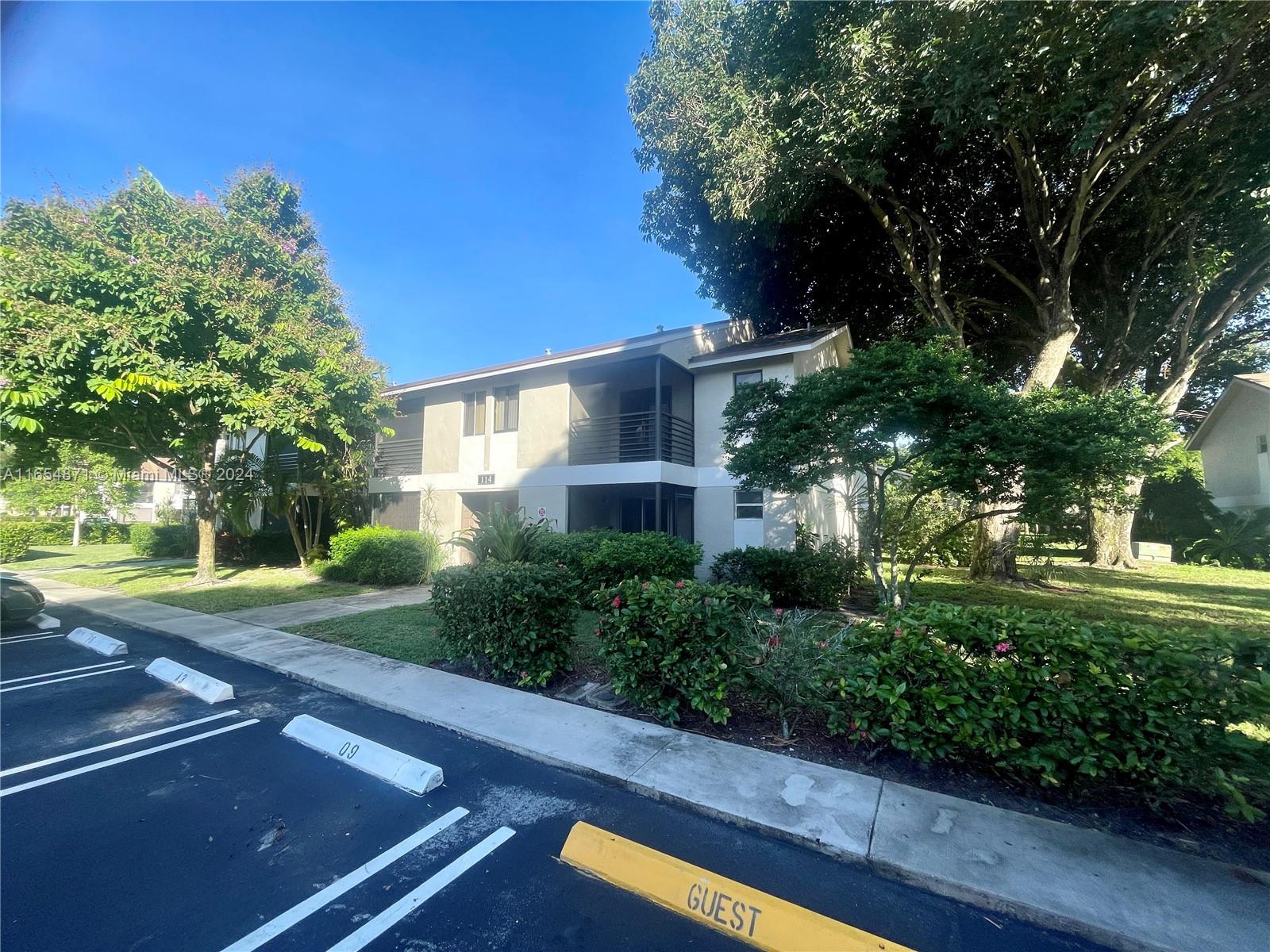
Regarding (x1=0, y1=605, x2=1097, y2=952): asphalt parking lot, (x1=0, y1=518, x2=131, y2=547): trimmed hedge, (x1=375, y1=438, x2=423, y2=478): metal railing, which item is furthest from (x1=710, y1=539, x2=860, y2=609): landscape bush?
(x1=0, y1=518, x2=131, y2=547): trimmed hedge

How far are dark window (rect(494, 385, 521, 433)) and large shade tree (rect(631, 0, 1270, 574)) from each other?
21.9 feet

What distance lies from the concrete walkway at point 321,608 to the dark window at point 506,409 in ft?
18.5

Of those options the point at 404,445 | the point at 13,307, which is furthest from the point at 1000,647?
the point at 404,445

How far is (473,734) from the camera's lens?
15.0 ft

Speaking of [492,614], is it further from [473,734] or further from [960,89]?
[960,89]

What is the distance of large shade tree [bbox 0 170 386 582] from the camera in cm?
892

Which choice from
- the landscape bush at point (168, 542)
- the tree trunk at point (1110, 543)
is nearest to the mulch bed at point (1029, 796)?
the tree trunk at point (1110, 543)

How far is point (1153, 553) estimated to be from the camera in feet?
67.7

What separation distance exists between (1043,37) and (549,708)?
11.4m

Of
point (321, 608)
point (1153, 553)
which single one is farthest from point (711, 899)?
point (1153, 553)

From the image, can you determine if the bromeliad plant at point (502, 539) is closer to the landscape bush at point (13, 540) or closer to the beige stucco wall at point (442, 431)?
the beige stucco wall at point (442, 431)

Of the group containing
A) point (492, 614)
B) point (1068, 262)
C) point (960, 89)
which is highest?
point (960, 89)

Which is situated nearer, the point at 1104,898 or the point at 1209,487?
the point at 1104,898

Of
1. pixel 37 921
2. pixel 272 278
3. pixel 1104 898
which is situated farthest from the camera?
pixel 272 278
